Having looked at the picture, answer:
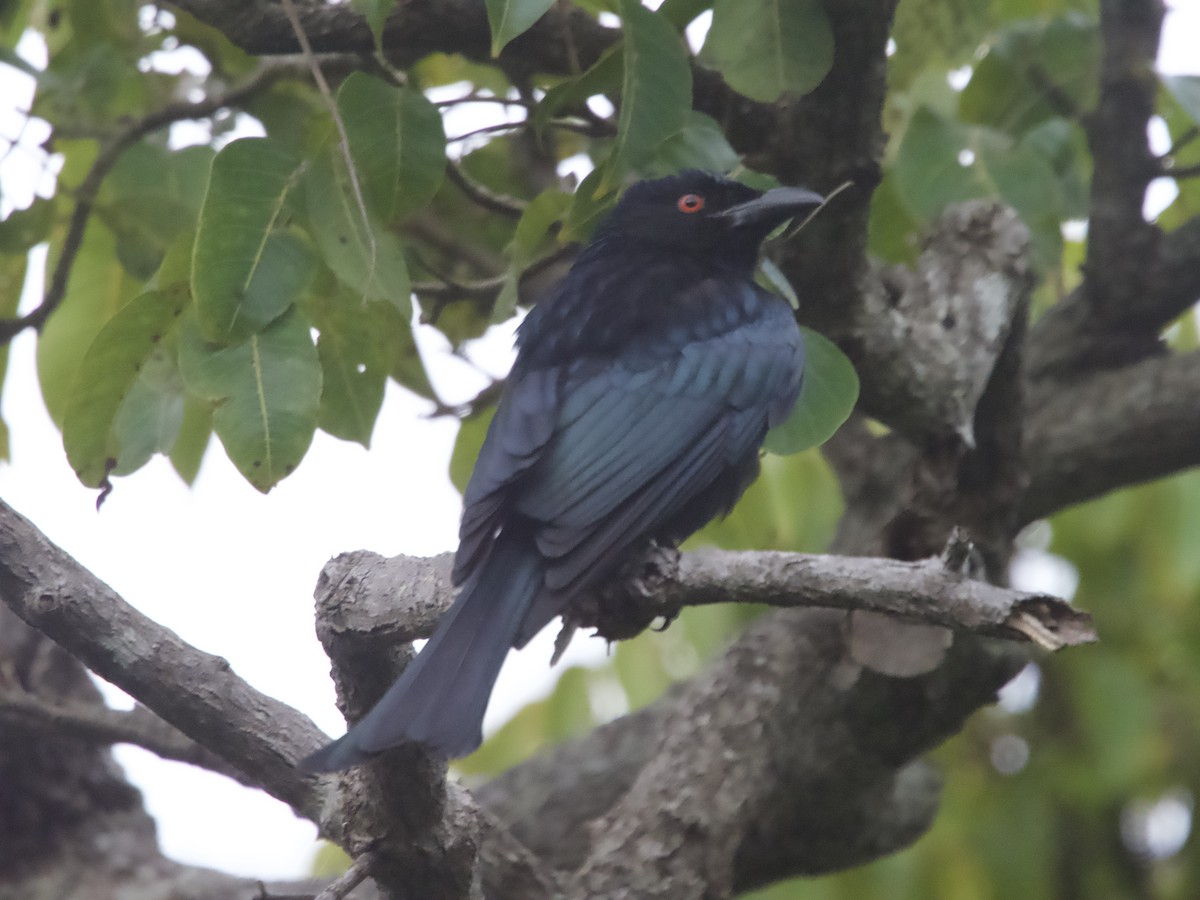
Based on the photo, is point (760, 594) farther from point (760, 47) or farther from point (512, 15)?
point (760, 47)

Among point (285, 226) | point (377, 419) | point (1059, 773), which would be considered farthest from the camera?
point (1059, 773)

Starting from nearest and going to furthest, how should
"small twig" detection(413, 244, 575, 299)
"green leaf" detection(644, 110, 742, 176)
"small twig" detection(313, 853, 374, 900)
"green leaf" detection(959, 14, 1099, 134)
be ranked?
"small twig" detection(313, 853, 374, 900) → "green leaf" detection(644, 110, 742, 176) → "small twig" detection(413, 244, 575, 299) → "green leaf" detection(959, 14, 1099, 134)

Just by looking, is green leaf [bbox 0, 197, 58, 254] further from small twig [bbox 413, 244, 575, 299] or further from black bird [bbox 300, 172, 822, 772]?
black bird [bbox 300, 172, 822, 772]

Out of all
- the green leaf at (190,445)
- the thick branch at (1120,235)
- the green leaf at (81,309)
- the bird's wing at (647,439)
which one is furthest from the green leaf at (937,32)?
the green leaf at (81,309)

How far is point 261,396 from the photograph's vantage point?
9.66 ft

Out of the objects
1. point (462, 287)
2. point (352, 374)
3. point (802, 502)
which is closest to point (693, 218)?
point (462, 287)

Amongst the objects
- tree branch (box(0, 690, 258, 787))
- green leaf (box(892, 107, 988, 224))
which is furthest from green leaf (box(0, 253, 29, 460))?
green leaf (box(892, 107, 988, 224))

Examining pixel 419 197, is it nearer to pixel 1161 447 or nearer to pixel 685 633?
pixel 685 633

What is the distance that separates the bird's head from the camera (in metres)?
4.25

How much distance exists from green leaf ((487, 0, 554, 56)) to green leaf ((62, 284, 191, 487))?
0.99 m

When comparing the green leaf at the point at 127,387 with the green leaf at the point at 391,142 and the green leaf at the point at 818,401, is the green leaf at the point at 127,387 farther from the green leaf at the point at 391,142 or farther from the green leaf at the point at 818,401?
the green leaf at the point at 818,401

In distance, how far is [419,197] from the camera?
3.24 metres

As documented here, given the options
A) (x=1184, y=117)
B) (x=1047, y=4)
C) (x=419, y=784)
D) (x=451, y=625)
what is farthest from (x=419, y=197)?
(x=1047, y=4)

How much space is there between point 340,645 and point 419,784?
320 millimetres
